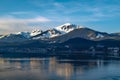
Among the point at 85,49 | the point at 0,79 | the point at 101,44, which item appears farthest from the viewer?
the point at 101,44

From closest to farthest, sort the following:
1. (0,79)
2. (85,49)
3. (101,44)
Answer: (0,79), (85,49), (101,44)

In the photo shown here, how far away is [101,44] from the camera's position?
193 meters

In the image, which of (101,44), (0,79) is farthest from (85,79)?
(101,44)

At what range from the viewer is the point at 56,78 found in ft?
158

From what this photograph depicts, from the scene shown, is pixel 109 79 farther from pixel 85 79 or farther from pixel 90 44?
pixel 90 44

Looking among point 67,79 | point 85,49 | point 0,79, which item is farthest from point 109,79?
point 85,49

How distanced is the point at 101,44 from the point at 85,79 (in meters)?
147

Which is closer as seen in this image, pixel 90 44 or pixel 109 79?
pixel 109 79

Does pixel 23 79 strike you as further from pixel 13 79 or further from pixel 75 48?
pixel 75 48

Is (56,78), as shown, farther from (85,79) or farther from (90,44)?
(90,44)

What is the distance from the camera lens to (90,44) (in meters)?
197

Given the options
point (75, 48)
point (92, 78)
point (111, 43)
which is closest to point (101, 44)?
point (111, 43)

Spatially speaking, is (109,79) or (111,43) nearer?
(109,79)

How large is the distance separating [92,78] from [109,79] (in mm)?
2486
